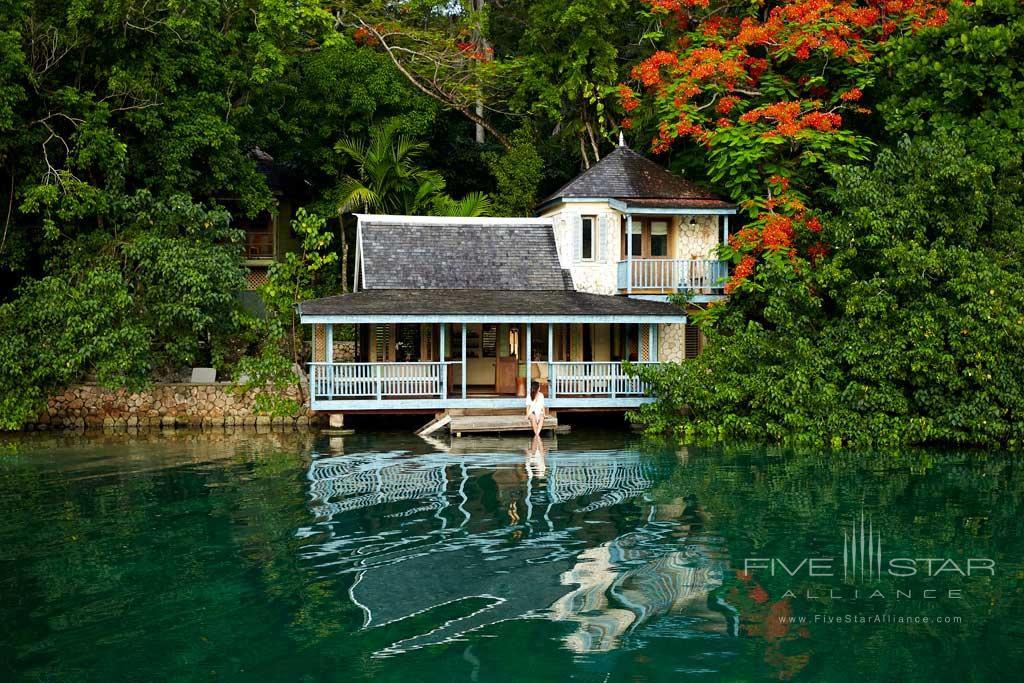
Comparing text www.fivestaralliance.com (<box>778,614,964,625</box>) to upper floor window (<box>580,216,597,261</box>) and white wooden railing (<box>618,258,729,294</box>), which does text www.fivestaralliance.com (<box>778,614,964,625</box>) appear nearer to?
white wooden railing (<box>618,258,729,294</box>)

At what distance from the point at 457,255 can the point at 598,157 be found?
1072 centimetres

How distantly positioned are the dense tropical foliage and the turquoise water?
4501 millimetres

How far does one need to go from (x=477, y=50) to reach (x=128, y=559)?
3009 centimetres

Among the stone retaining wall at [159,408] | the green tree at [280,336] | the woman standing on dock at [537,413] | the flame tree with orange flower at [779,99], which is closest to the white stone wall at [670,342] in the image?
the flame tree with orange flower at [779,99]

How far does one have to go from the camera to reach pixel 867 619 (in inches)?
404

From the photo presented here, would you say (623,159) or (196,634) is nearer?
(196,634)

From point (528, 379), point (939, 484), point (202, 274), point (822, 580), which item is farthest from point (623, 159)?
point (822, 580)

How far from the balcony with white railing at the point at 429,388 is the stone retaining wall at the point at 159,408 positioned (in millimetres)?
2828

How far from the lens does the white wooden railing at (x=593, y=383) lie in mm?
26594

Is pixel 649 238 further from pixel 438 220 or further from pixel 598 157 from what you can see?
pixel 598 157

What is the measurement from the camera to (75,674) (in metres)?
8.77

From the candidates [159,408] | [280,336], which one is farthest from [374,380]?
[159,408]

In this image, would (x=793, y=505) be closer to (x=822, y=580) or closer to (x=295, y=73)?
(x=822, y=580)

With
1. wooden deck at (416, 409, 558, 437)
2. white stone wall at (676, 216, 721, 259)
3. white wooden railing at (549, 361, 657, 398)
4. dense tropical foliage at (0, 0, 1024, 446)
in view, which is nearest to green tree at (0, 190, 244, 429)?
dense tropical foliage at (0, 0, 1024, 446)
